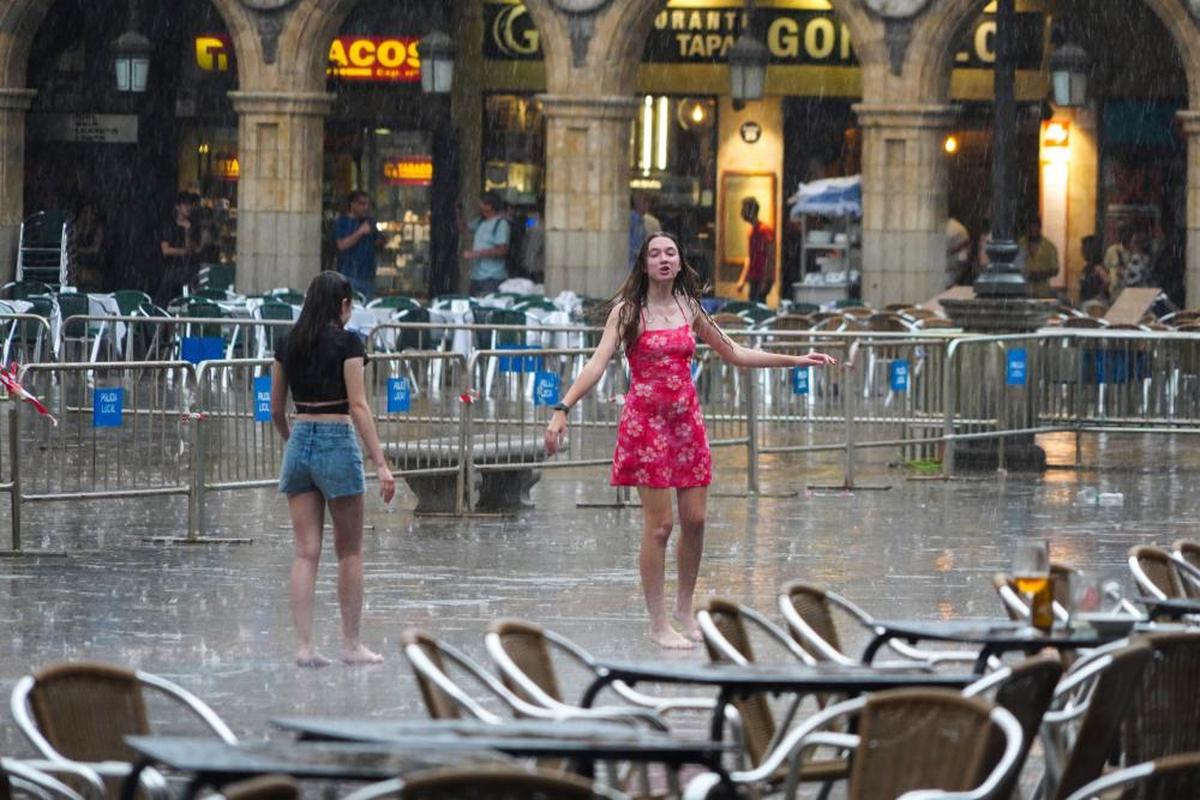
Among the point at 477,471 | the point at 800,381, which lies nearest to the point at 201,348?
the point at 800,381

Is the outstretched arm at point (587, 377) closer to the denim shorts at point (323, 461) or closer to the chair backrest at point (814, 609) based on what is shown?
the denim shorts at point (323, 461)

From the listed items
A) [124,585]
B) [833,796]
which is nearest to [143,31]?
[124,585]

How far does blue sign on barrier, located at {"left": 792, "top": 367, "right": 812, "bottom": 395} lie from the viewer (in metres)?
20.7

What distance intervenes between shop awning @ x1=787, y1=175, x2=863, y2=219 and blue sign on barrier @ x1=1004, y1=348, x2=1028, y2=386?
1098 centimetres

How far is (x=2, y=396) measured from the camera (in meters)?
16.5

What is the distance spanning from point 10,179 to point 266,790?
2938 centimetres

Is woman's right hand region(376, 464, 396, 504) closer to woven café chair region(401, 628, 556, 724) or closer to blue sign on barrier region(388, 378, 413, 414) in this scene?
woven café chair region(401, 628, 556, 724)

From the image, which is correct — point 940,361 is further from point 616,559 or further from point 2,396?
point 2,396

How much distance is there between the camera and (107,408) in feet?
53.9

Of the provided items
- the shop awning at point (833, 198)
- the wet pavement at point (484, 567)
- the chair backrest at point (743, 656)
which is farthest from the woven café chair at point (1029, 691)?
the shop awning at point (833, 198)

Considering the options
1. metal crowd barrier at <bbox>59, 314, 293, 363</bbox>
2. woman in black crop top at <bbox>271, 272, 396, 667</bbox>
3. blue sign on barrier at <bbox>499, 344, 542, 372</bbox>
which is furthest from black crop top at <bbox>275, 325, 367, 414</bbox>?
metal crowd barrier at <bbox>59, 314, 293, 363</bbox>

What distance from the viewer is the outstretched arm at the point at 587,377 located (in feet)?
39.1

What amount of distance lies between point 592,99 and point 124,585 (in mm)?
17985

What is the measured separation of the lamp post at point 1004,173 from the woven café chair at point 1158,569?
1125 cm
